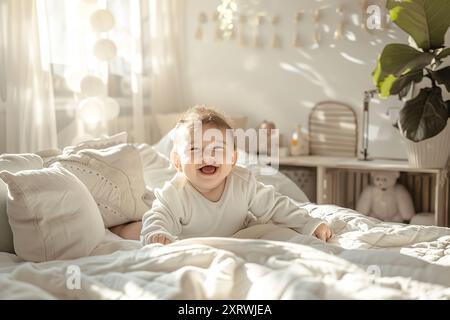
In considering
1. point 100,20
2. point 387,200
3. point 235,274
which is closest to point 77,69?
point 100,20

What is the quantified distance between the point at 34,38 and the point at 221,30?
1536mm

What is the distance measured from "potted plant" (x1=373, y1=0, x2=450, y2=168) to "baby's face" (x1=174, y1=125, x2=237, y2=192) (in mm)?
1150

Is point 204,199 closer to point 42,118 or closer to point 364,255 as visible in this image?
point 364,255

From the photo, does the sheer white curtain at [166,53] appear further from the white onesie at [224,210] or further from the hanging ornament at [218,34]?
the white onesie at [224,210]

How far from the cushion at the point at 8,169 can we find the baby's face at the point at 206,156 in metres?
0.48

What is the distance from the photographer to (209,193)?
73.0 inches

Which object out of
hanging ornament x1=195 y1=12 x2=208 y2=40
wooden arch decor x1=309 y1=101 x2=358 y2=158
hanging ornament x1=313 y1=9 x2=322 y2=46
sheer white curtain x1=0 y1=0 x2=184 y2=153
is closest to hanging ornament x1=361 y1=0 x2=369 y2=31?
hanging ornament x1=313 y1=9 x2=322 y2=46

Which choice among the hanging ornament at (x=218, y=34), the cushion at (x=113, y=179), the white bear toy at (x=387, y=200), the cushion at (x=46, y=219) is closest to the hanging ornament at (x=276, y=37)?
the hanging ornament at (x=218, y=34)

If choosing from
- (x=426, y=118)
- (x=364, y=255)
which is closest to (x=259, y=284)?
(x=364, y=255)

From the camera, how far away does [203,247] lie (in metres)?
1.37

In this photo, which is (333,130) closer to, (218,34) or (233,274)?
(218,34)

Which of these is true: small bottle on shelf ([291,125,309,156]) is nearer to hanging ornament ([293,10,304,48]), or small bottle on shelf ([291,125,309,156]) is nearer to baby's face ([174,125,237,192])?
hanging ornament ([293,10,304,48])

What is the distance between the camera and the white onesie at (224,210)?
1.79 meters

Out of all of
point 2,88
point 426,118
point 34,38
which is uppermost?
Result: point 34,38
